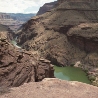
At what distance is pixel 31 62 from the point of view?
2767 centimetres

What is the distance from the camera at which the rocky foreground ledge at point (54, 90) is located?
12.6 metres

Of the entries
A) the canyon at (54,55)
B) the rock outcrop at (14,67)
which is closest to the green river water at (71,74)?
the canyon at (54,55)

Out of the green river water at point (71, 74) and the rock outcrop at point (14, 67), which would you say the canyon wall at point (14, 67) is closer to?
the rock outcrop at point (14, 67)

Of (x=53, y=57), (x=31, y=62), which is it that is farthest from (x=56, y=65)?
(x=31, y=62)

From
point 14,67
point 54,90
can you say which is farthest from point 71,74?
point 54,90

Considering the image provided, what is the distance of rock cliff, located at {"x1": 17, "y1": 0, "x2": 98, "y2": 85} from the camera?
74.8m

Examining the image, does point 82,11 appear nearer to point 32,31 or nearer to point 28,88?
point 32,31

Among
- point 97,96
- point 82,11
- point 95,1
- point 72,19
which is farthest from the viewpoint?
point 95,1

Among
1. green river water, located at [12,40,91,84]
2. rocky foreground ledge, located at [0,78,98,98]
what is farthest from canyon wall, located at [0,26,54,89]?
green river water, located at [12,40,91,84]

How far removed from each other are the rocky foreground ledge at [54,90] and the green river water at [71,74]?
1746 inches

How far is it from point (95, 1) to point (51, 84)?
350 ft

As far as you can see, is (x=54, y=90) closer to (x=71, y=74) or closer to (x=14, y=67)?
(x=14, y=67)

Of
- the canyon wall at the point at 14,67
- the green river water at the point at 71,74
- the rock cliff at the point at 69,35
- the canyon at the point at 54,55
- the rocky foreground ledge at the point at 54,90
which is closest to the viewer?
the rocky foreground ledge at the point at 54,90

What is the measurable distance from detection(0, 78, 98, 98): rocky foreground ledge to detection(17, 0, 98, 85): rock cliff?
47.2m
